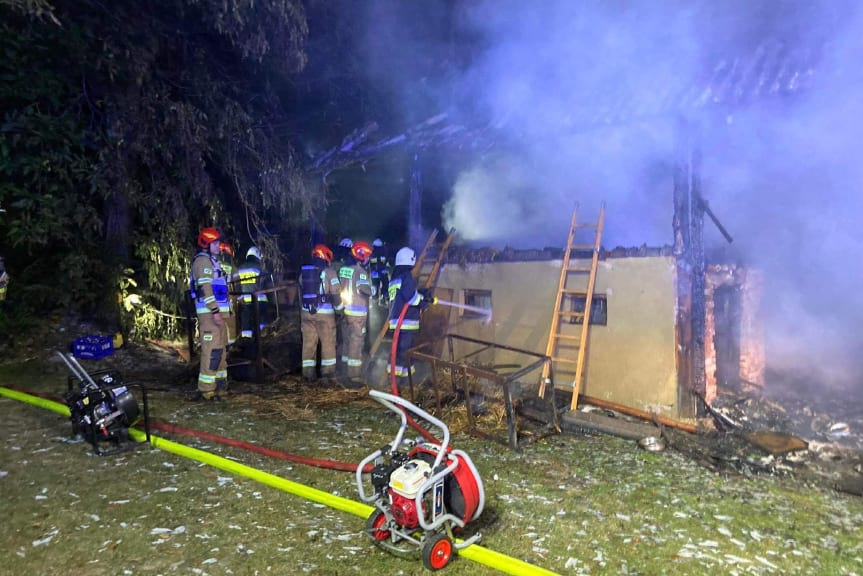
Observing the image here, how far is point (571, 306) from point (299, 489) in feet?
15.3

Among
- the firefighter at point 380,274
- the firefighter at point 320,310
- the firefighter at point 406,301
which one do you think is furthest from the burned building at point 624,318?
the firefighter at point 320,310

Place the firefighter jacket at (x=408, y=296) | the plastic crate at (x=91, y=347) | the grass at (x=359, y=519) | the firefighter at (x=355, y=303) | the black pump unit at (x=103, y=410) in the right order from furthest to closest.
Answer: the plastic crate at (x=91, y=347) → the firefighter at (x=355, y=303) → the firefighter jacket at (x=408, y=296) → the black pump unit at (x=103, y=410) → the grass at (x=359, y=519)

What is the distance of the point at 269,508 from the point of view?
12.2 feet

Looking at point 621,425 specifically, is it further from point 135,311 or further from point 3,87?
point 3,87

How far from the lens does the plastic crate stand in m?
8.01

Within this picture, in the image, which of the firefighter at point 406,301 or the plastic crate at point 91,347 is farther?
the plastic crate at point 91,347

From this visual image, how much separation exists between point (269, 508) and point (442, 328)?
15.9ft

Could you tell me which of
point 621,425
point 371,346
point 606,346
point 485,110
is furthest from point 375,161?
point 621,425

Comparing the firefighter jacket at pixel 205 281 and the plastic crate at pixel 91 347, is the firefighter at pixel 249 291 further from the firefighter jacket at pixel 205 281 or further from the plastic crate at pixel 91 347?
the plastic crate at pixel 91 347

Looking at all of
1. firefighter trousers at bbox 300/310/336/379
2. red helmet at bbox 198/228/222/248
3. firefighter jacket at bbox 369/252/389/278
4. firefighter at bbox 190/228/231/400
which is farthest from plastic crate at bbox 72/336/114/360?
firefighter jacket at bbox 369/252/389/278

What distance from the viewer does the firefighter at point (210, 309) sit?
638cm

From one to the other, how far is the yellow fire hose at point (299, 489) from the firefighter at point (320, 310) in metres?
2.97

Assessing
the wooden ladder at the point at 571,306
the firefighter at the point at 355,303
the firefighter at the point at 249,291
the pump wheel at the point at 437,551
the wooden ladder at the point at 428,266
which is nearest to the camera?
the pump wheel at the point at 437,551

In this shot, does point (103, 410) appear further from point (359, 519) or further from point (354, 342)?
point (354, 342)
